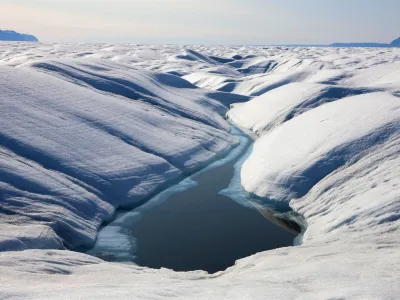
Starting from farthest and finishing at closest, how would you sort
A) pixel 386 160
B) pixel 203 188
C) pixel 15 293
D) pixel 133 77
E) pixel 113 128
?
pixel 133 77 < pixel 113 128 < pixel 203 188 < pixel 386 160 < pixel 15 293

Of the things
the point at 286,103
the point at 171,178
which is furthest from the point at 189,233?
the point at 286,103

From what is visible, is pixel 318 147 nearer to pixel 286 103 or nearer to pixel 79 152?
pixel 79 152

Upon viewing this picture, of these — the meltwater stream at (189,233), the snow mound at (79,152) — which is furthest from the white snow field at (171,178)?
the meltwater stream at (189,233)

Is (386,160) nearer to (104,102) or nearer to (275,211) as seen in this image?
(275,211)

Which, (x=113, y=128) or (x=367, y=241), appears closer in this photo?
(x=367, y=241)

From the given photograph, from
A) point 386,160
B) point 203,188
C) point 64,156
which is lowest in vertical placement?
point 203,188

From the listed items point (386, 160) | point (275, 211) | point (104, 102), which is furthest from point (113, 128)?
point (386, 160)

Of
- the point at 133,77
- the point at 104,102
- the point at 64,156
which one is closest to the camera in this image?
the point at 64,156
